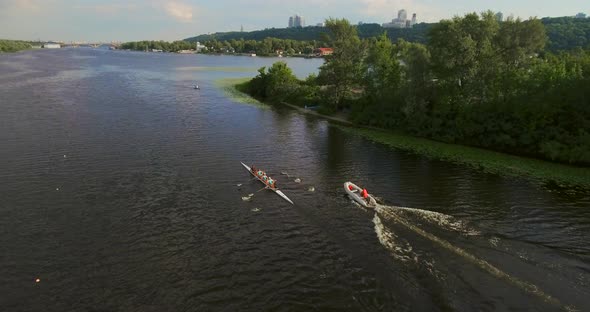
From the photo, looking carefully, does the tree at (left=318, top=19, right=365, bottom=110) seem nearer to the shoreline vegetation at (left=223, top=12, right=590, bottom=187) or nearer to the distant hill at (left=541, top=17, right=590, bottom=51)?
the shoreline vegetation at (left=223, top=12, right=590, bottom=187)

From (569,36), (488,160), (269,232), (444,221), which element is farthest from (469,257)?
(569,36)

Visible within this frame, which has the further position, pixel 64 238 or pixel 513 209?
pixel 513 209

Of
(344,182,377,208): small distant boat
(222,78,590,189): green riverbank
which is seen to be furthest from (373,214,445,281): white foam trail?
(222,78,590,189): green riverbank

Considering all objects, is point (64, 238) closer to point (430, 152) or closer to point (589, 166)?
point (430, 152)

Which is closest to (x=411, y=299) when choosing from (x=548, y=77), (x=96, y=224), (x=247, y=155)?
(x=96, y=224)

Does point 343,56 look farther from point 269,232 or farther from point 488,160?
point 269,232

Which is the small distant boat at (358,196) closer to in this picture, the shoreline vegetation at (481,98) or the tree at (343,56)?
the shoreline vegetation at (481,98)

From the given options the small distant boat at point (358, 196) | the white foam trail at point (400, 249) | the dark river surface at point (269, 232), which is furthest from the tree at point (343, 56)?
the white foam trail at point (400, 249)
